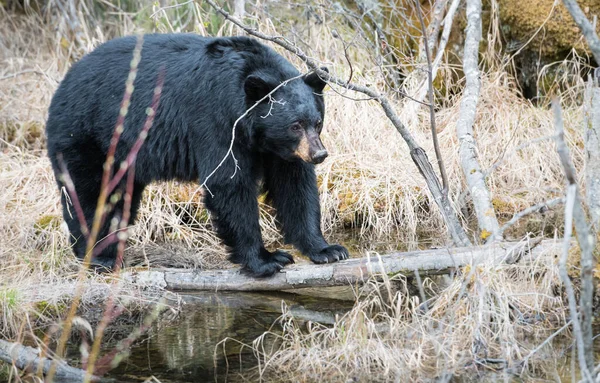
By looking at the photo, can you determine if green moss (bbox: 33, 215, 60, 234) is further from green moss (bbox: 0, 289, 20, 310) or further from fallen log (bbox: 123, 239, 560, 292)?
green moss (bbox: 0, 289, 20, 310)

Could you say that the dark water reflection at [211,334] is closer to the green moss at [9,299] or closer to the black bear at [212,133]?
the black bear at [212,133]

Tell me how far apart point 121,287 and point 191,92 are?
145cm

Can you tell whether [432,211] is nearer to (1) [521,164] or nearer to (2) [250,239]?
(1) [521,164]

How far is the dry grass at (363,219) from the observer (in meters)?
4.23

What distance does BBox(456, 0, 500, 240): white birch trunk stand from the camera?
5438 millimetres

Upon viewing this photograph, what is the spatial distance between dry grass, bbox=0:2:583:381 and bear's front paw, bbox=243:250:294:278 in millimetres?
571

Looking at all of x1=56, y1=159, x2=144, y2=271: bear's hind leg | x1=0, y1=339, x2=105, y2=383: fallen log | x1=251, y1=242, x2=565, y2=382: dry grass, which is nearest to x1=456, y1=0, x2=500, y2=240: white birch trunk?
x1=251, y1=242, x2=565, y2=382: dry grass

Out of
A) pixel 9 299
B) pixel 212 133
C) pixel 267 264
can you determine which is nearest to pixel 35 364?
pixel 9 299

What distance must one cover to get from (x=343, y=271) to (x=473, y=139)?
6.52 ft

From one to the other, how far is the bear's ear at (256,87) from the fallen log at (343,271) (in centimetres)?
121

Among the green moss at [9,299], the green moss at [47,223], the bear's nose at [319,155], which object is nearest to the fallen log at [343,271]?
the bear's nose at [319,155]

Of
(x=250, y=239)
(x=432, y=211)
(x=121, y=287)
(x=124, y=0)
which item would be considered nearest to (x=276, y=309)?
(x=250, y=239)

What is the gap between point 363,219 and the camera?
715cm

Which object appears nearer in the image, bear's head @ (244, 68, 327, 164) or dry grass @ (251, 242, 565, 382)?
dry grass @ (251, 242, 565, 382)
